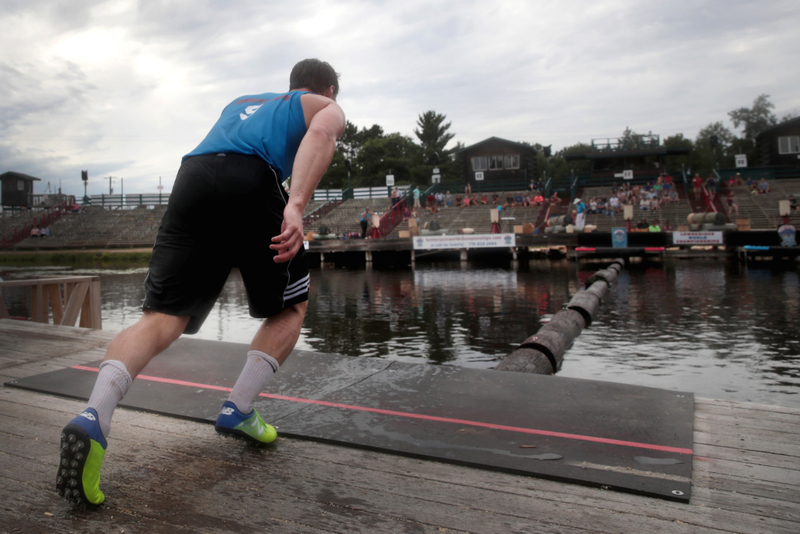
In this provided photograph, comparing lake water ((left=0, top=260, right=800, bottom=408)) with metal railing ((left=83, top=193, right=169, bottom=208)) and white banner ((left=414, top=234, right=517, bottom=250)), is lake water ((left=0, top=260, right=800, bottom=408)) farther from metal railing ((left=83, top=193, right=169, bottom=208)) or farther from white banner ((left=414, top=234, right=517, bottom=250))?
metal railing ((left=83, top=193, right=169, bottom=208))

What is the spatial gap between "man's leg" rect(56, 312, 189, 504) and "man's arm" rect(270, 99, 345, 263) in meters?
0.47

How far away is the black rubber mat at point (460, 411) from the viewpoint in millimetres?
1864

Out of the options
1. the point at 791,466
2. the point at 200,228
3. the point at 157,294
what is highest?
the point at 200,228

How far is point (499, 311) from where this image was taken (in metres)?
9.87

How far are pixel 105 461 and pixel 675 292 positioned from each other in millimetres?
11864

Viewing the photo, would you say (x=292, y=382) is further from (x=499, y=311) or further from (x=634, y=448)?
(x=499, y=311)

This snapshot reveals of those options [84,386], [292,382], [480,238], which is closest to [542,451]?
[292,382]

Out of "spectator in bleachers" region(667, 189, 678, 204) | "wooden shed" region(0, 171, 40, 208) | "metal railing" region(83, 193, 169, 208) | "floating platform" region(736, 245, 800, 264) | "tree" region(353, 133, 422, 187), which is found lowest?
"floating platform" region(736, 245, 800, 264)

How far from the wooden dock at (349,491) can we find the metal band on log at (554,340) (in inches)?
96.9

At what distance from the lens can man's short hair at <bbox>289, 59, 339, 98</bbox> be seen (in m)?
2.16

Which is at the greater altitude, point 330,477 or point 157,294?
point 157,294

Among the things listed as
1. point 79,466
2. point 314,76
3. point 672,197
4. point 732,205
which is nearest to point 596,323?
point 314,76

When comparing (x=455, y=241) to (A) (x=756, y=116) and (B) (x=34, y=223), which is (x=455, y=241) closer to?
(B) (x=34, y=223)

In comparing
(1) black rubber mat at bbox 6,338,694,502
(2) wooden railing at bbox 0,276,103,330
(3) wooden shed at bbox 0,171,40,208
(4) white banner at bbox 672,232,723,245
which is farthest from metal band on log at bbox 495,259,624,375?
(3) wooden shed at bbox 0,171,40,208
